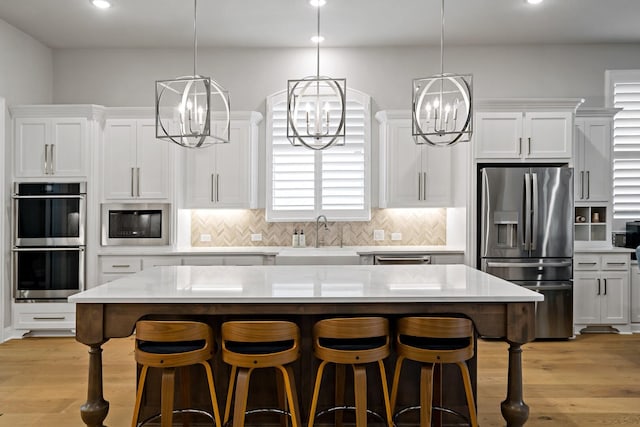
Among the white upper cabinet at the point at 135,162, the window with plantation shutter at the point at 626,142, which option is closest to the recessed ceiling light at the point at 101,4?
the white upper cabinet at the point at 135,162

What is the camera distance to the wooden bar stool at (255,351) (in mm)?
2510

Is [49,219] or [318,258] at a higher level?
[49,219]

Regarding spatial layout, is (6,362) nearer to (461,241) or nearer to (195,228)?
(195,228)

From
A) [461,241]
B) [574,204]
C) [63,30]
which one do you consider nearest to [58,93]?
[63,30]

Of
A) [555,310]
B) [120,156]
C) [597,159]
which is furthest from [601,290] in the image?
[120,156]

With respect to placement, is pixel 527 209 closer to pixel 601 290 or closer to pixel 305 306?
pixel 601 290

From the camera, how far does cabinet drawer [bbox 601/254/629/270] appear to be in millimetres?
5258

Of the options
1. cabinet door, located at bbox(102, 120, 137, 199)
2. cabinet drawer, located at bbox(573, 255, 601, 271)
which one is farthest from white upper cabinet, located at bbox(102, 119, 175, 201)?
cabinet drawer, located at bbox(573, 255, 601, 271)

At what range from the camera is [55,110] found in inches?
206

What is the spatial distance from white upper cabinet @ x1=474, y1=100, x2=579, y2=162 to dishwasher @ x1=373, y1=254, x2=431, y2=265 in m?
1.26

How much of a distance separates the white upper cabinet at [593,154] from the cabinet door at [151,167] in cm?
432

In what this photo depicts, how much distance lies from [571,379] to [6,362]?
4671 millimetres

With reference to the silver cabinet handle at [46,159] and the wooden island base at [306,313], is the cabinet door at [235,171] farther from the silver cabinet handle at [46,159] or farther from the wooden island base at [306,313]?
the wooden island base at [306,313]

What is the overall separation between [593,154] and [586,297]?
151 cm
